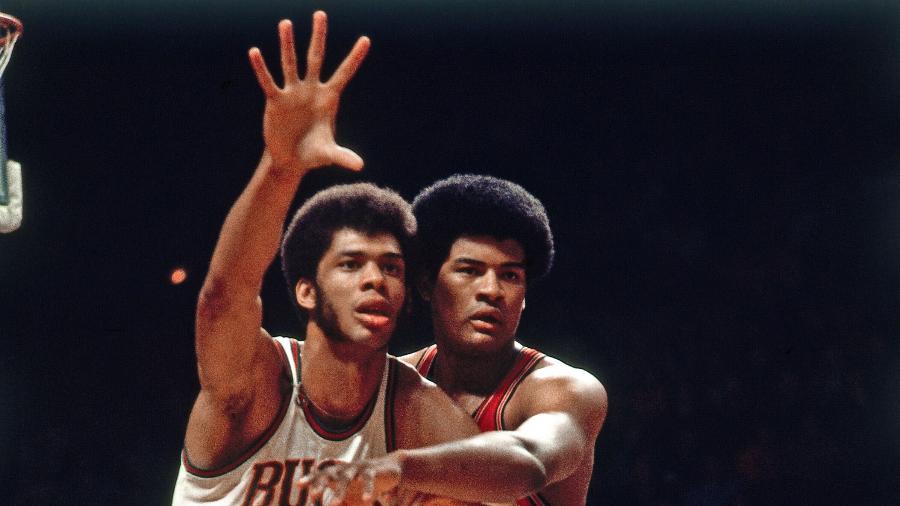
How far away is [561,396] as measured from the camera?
312 centimetres

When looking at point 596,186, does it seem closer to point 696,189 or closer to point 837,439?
point 696,189

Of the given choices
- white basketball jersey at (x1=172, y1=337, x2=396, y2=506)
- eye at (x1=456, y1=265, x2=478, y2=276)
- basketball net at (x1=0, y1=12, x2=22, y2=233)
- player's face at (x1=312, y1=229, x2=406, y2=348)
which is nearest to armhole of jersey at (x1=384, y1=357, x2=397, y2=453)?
white basketball jersey at (x1=172, y1=337, x2=396, y2=506)

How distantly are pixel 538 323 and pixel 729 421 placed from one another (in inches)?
41.6

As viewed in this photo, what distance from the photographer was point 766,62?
575 centimetres

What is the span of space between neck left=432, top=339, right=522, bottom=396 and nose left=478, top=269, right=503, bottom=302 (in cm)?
22

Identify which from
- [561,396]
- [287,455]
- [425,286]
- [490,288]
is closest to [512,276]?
[490,288]

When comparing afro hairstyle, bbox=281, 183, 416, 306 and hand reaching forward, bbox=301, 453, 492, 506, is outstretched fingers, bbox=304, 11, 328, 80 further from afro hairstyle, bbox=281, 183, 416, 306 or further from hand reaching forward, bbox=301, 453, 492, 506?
hand reaching forward, bbox=301, 453, 492, 506

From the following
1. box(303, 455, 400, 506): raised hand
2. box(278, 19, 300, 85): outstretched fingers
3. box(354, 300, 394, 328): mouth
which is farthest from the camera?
box(354, 300, 394, 328): mouth

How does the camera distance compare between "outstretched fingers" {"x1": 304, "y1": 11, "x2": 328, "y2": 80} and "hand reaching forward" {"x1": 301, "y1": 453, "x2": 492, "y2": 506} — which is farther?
"outstretched fingers" {"x1": 304, "y1": 11, "x2": 328, "y2": 80}

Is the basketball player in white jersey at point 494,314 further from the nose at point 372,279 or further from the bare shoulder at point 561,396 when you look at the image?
the nose at point 372,279

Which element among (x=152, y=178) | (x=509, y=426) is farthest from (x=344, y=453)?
(x=152, y=178)

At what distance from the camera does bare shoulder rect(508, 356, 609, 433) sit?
3.10 metres

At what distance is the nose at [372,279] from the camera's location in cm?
274

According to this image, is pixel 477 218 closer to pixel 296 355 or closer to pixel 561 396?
pixel 561 396
